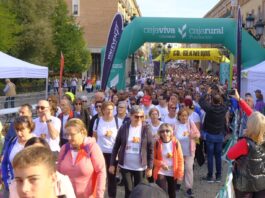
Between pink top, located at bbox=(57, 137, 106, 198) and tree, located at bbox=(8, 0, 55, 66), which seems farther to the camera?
tree, located at bbox=(8, 0, 55, 66)

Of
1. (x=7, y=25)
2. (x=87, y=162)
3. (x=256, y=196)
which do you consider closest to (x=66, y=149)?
(x=87, y=162)

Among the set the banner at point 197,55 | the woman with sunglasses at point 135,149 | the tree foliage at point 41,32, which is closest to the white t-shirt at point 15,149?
the woman with sunglasses at point 135,149

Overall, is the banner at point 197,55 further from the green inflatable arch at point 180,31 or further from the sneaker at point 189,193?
the sneaker at point 189,193

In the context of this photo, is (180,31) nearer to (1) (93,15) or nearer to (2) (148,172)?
(2) (148,172)

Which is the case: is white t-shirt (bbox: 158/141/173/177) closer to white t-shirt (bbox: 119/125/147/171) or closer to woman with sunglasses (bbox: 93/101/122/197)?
white t-shirt (bbox: 119/125/147/171)

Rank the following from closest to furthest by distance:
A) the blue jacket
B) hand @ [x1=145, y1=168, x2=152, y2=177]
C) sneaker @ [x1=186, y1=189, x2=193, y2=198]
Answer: the blue jacket < hand @ [x1=145, y1=168, x2=152, y2=177] < sneaker @ [x1=186, y1=189, x2=193, y2=198]

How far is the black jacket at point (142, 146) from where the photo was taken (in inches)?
243

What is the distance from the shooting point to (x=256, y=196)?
4984mm

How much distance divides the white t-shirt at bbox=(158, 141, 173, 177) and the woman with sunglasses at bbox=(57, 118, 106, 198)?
1891 mm

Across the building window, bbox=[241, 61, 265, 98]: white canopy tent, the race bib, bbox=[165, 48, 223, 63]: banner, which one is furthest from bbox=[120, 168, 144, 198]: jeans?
the building window

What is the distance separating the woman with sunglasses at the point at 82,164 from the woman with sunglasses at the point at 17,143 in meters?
0.56

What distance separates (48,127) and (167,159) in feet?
5.74

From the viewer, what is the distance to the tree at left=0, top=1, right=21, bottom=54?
2984 centimetres

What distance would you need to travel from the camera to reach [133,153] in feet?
20.4
